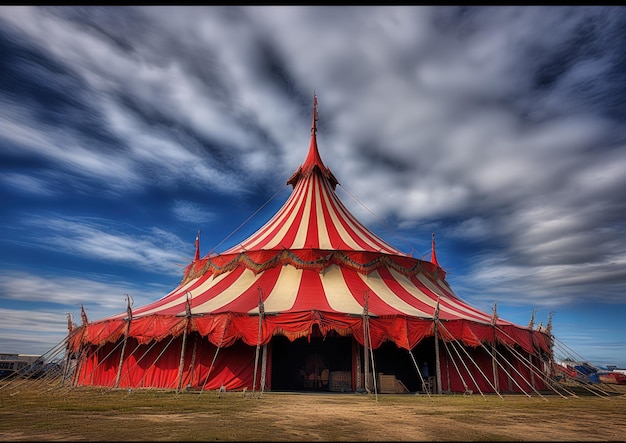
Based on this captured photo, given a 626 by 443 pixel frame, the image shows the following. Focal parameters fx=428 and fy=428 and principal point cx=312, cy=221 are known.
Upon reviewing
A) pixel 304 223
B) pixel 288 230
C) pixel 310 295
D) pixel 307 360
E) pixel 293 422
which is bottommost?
pixel 293 422

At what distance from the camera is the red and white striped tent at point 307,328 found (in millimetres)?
9867

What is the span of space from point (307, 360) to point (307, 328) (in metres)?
Answer: 2.61

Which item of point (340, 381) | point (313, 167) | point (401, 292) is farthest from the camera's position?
point (313, 167)

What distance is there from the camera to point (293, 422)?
Result: 486cm

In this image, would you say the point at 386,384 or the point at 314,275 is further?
the point at 314,275

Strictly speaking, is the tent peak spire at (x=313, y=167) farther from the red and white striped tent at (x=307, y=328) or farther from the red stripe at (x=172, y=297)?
the red stripe at (x=172, y=297)

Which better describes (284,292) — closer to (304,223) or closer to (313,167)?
(304,223)

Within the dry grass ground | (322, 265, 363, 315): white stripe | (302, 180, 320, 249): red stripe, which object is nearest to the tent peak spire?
(302, 180, 320, 249): red stripe

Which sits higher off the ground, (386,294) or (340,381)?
(386,294)

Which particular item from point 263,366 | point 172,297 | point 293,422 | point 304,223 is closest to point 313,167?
point 304,223

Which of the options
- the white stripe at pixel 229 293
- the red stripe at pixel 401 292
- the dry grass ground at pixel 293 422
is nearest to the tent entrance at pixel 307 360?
the white stripe at pixel 229 293

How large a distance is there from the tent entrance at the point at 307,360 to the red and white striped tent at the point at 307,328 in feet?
0.09

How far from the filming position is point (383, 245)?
14.5 metres

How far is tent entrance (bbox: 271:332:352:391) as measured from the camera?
1147cm
